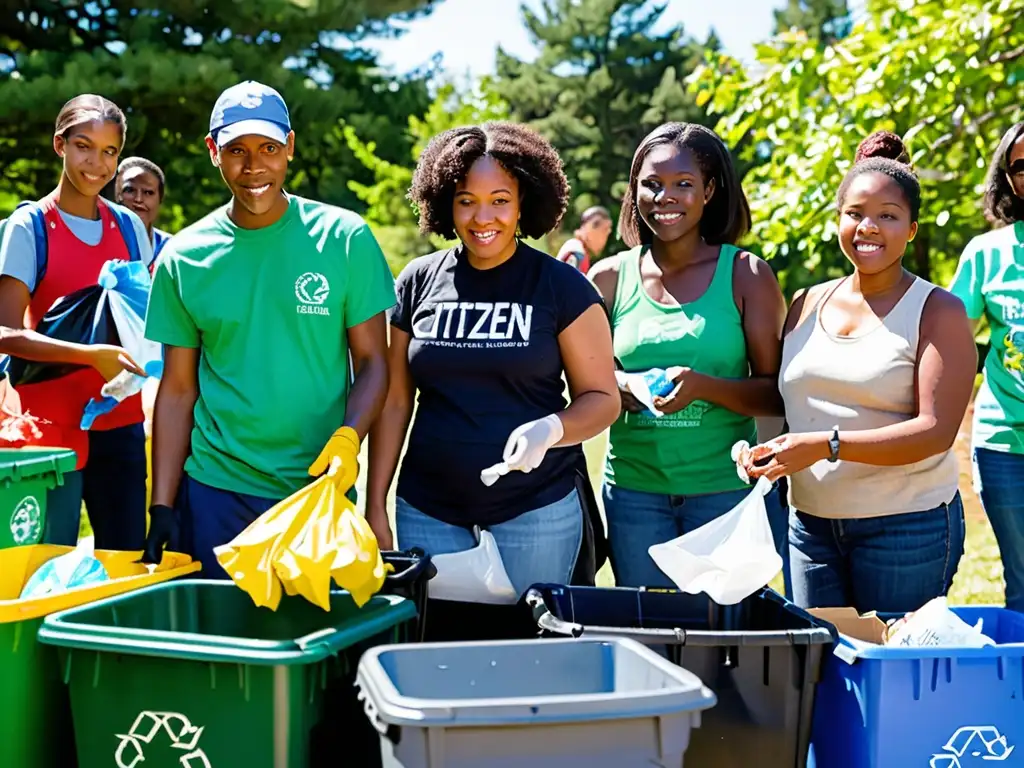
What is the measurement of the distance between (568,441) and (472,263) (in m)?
0.56

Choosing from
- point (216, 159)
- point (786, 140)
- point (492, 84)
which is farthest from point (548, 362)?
point (492, 84)

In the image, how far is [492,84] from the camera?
37500 millimetres

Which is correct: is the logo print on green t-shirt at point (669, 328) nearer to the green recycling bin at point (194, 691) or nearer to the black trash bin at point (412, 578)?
the black trash bin at point (412, 578)

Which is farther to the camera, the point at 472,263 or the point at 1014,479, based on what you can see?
the point at 1014,479

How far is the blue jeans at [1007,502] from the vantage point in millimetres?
3604

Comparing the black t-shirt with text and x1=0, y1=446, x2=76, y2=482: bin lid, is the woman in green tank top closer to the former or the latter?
the black t-shirt with text

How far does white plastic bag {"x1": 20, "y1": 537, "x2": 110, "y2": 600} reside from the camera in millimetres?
2809

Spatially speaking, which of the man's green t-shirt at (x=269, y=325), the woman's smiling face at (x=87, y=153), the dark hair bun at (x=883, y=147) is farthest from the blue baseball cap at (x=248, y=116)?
the dark hair bun at (x=883, y=147)

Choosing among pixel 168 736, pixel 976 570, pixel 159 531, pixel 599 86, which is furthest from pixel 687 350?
pixel 599 86

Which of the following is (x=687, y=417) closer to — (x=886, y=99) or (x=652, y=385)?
(x=652, y=385)

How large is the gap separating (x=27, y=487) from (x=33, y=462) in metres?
0.08

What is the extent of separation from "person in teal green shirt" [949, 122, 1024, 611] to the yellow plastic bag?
2.12m

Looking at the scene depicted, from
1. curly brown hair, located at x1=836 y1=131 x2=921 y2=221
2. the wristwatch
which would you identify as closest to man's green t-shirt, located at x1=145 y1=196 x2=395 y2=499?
the wristwatch

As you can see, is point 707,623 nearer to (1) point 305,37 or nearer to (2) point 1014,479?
(2) point 1014,479
